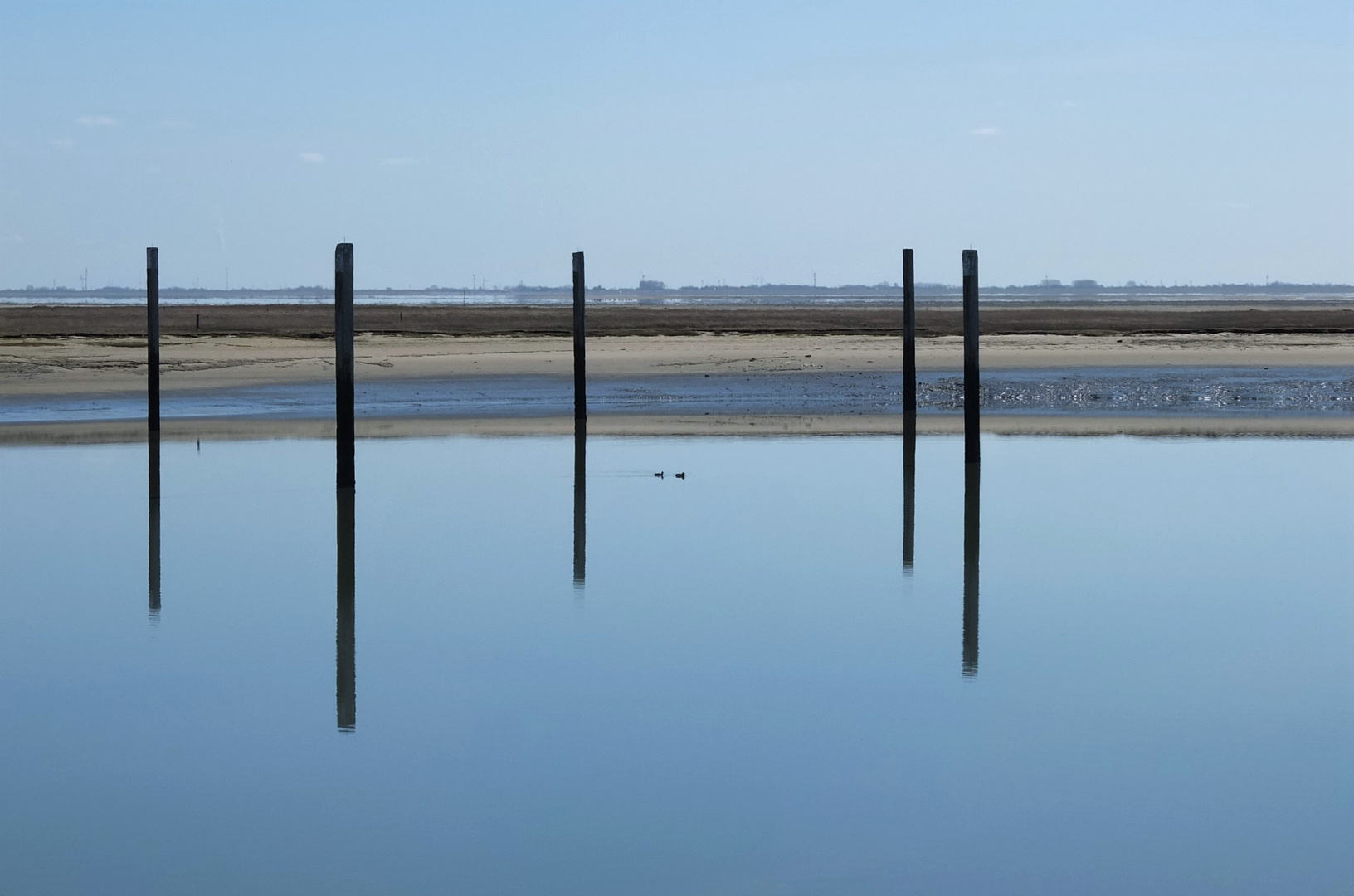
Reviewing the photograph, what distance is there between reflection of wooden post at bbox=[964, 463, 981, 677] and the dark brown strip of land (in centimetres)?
2990

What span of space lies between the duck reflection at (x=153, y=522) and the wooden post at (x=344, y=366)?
1.83m

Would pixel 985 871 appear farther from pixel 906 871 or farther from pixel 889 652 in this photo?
pixel 889 652

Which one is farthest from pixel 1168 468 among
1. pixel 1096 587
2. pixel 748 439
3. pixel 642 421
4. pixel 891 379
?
pixel 891 379

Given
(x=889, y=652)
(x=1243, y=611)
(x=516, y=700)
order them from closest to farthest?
(x=516, y=700), (x=889, y=652), (x=1243, y=611)

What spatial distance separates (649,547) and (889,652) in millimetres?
4042

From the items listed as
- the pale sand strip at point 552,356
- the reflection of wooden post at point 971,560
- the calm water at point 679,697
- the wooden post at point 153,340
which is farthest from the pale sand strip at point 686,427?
the pale sand strip at point 552,356

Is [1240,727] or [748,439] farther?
[748,439]

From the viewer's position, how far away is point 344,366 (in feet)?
53.1

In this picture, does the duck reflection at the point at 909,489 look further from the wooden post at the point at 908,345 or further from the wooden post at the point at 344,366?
the wooden post at the point at 344,366

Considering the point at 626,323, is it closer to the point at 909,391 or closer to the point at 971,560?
the point at 909,391

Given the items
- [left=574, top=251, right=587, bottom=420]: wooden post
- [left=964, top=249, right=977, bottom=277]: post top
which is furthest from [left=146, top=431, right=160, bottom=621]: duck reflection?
[left=964, top=249, right=977, bottom=277]: post top

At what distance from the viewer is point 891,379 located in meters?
32.2

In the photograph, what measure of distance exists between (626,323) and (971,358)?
3951 cm

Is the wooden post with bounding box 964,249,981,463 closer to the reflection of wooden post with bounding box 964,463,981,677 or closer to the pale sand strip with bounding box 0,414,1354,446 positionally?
the reflection of wooden post with bounding box 964,463,981,677
